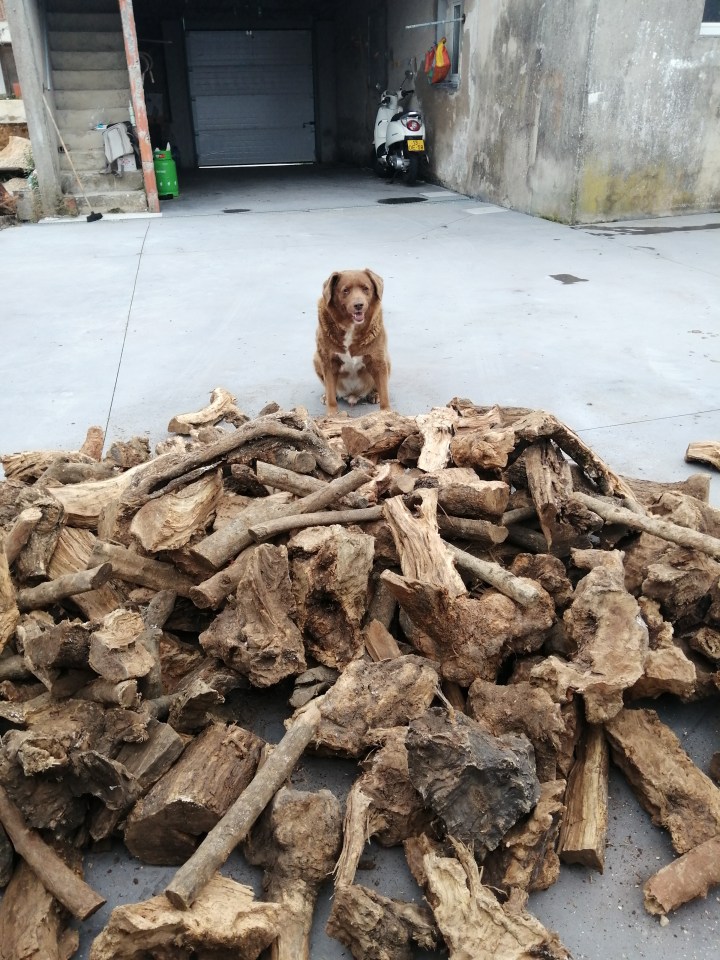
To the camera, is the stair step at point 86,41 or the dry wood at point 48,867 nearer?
the dry wood at point 48,867

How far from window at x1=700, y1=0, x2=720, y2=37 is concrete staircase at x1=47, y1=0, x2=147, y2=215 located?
27.2 ft

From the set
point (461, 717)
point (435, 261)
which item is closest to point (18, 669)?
point (461, 717)

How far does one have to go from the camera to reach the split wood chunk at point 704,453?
12.0ft

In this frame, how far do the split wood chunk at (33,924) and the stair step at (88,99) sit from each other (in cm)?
1295

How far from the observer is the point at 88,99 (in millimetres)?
11891

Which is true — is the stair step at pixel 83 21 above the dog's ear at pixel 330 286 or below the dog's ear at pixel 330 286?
above

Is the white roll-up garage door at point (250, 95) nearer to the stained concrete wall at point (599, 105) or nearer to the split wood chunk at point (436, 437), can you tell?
the stained concrete wall at point (599, 105)

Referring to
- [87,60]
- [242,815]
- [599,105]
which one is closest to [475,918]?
[242,815]

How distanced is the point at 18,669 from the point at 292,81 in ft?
65.3

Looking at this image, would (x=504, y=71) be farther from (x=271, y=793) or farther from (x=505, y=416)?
(x=271, y=793)

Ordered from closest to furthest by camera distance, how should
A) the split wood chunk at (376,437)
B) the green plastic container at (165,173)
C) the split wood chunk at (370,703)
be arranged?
the split wood chunk at (370,703) < the split wood chunk at (376,437) < the green plastic container at (165,173)

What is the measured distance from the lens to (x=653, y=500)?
2.98 m

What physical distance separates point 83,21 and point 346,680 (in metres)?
13.7

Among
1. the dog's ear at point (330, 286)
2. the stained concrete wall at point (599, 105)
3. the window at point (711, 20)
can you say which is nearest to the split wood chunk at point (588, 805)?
the dog's ear at point (330, 286)
